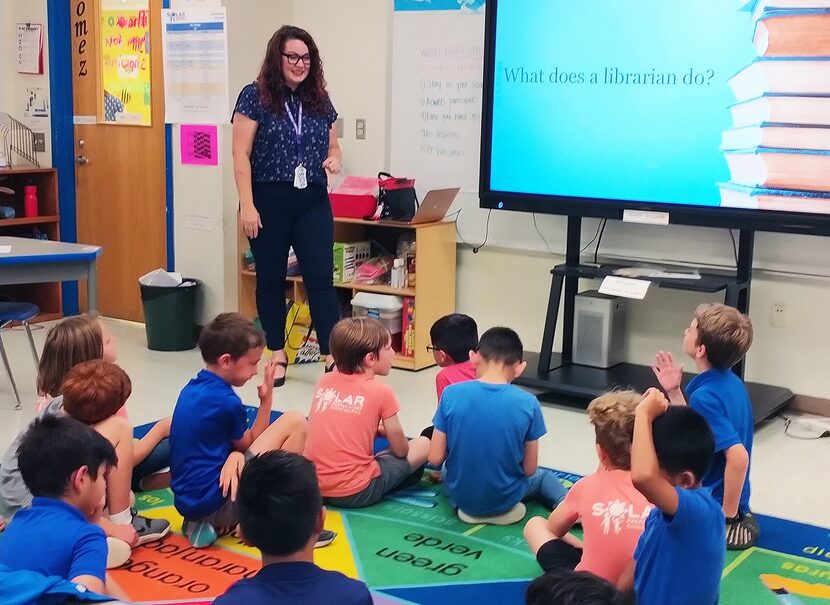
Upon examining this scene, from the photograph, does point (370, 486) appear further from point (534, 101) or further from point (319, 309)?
point (534, 101)

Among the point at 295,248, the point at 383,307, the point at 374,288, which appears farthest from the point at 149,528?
the point at 374,288

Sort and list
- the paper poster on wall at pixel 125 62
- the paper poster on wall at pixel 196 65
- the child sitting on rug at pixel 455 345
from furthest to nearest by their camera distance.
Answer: the paper poster on wall at pixel 125 62, the paper poster on wall at pixel 196 65, the child sitting on rug at pixel 455 345

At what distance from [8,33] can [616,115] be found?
13.4 ft

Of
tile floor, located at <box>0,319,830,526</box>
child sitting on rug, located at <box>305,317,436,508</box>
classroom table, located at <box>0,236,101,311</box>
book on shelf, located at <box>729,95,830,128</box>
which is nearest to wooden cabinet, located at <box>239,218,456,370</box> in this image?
tile floor, located at <box>0,319,830,526</box>

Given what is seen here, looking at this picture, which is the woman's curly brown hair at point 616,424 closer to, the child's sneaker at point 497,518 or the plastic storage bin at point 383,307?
the child's sneaker at point 497,518

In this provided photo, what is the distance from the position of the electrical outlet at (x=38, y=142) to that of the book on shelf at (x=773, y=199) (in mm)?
4265

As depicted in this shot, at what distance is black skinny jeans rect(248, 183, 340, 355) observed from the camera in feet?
15.4

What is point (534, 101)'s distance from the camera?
489cm

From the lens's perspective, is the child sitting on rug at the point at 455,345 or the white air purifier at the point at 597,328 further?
the white air purifier at the point at 597,328

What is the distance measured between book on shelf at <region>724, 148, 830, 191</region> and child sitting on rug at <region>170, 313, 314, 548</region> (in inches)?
91.9

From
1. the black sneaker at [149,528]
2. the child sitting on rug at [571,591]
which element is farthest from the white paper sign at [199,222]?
the child sitting on rug at [571,591]

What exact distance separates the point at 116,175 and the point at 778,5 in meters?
3.96

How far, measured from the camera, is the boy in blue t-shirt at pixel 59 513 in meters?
2.01

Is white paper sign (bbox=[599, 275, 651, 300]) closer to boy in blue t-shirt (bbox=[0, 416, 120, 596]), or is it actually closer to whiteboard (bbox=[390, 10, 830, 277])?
whiteboard (bbox=[390, 10, 830, 277])
